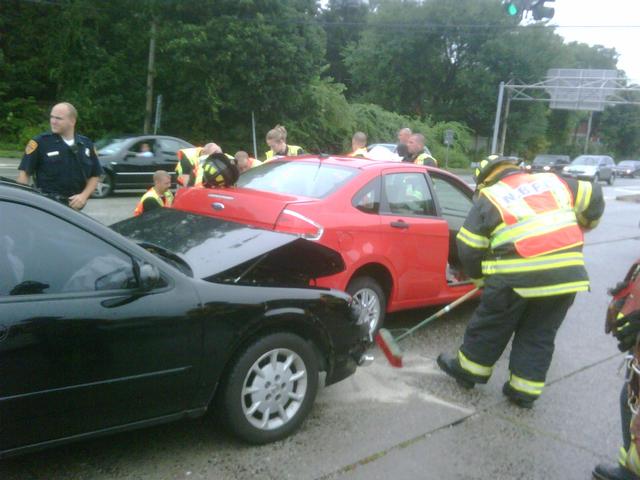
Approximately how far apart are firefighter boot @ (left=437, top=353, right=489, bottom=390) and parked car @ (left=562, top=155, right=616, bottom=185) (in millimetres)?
31087

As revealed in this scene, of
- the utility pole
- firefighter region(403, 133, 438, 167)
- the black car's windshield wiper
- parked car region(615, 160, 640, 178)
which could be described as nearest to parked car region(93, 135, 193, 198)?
firefighter region(403, 133, 438, 167)

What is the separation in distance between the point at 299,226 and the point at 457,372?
60.6 inches

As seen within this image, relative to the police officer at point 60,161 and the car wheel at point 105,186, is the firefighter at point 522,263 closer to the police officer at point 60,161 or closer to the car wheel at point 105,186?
the police officer at point 60,161

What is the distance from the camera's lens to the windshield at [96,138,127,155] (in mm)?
14398

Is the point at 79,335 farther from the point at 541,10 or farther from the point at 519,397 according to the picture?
the point at 541,10

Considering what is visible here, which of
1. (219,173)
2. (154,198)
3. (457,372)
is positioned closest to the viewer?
(457,372)

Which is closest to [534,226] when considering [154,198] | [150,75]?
[154,198]

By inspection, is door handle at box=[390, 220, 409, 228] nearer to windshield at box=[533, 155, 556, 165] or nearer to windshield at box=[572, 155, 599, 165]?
windshield at box=[572, 155, 599, 165]

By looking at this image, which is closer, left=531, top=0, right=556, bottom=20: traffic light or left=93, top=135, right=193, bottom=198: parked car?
left=531, top=0, right=556, bottom=20: traffic light

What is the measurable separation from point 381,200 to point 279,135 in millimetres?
3685

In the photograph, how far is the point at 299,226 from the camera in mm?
4680

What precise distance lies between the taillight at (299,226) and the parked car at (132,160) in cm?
1023

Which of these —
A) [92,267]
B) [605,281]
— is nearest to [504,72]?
[605,281]

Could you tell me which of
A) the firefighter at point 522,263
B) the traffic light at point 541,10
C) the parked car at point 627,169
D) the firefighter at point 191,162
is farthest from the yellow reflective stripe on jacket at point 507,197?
the parked car at point 627,169
